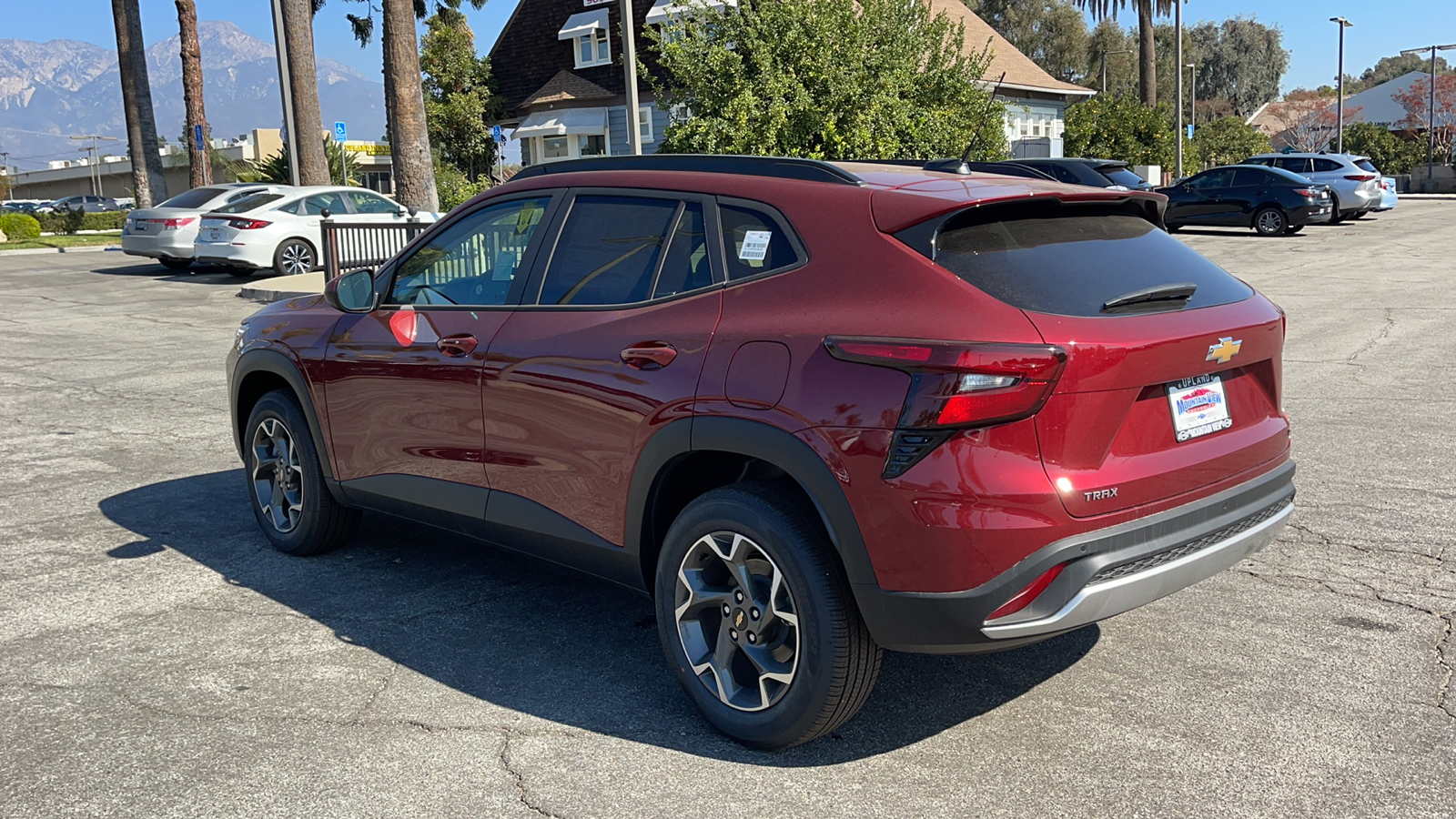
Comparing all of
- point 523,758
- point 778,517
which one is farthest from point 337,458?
point 778,517

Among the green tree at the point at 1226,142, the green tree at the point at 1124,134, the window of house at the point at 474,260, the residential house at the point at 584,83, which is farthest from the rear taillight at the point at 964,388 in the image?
the green tree at the point at 1226,142

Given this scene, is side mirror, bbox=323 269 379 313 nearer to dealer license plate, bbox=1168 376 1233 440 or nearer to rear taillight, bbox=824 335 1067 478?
rear taillight, bbox=824 335 1067 478

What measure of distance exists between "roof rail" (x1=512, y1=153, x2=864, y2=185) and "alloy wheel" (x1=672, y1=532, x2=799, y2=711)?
1.17 meters

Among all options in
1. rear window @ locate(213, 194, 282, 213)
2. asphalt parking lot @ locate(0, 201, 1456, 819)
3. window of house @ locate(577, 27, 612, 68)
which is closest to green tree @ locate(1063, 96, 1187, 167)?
window of house @ locate(577, 27, 612, 68)

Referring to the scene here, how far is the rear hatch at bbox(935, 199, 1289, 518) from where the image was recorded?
3307 millimetres

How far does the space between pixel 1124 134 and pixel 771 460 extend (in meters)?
41.4

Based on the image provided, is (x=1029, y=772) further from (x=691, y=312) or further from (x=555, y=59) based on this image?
(x=555, y=59)

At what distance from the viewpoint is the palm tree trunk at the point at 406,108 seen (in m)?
21.6

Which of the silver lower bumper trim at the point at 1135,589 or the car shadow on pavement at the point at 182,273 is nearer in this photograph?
the silver lower bumper trim at the point at 1135,589

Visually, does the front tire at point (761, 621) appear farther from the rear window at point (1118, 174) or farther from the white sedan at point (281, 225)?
the rear window at point (1118, 174)

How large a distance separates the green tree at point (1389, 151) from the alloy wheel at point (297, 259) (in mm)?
53558

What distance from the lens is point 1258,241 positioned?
83.8 feet

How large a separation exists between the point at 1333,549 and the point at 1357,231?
2545cm

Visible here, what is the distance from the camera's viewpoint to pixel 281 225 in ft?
66.4
